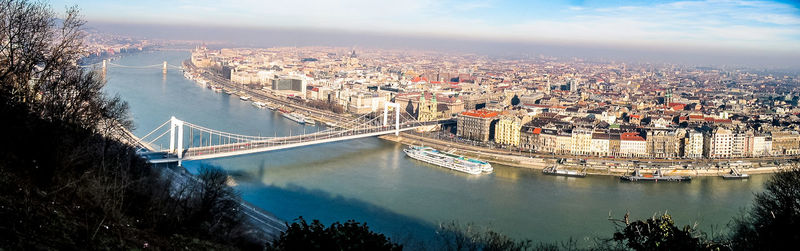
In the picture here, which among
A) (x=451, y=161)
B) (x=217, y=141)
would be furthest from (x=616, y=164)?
(x=217, y=141)

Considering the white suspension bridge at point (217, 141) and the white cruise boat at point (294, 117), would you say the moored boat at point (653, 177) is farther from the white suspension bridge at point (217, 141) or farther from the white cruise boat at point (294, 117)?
the white cruise boat at point (294, 117)

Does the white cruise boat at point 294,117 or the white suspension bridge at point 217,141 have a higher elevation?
the white cruise boat at point 294,117

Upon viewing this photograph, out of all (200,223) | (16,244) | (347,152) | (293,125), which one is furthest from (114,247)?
(293,125)

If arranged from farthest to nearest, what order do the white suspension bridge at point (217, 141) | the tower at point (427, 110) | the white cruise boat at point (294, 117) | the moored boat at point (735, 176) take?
1. the tower at point (427, 110)
2. the white cruise boat at point (294, 117)
3. the moored boat at point (735, 176)
4. the white suspension bridge at point (217, 141)

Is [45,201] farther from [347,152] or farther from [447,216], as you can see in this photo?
[347,152]

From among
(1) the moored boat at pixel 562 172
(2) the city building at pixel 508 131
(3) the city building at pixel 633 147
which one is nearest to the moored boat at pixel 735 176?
(3) the city building at pixel 633 147

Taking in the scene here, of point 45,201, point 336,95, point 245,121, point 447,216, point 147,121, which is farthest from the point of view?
point 336,95
